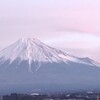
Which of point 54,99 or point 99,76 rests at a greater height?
point 99,76

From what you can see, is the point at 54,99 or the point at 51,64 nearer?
the point at 54,99

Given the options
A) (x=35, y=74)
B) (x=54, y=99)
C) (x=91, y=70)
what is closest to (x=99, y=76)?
(x=91, y=70)

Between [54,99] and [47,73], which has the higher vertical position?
[47,73]

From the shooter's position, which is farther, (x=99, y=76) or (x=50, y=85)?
(x=99, y=76)

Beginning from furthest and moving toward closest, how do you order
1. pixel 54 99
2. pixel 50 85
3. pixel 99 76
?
pixel 99 76 < pixel 50 85 < pixel 54 99

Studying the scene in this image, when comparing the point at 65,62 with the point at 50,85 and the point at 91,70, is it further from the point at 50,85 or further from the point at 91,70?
the point at 50,85

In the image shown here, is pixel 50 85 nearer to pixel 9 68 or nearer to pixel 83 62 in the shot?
pixel 9 68

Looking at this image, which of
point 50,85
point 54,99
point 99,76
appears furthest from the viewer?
point 99,76

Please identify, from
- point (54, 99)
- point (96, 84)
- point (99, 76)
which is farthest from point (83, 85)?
point (54, 99)
